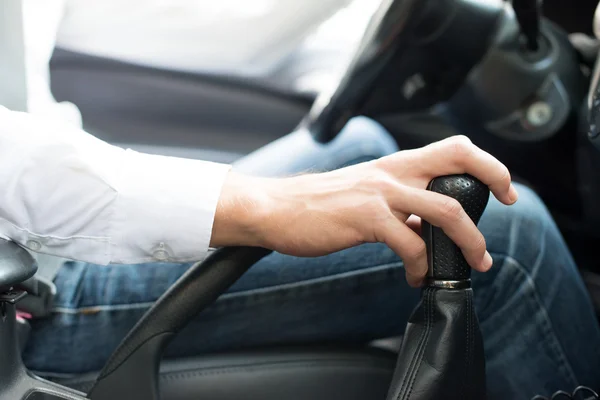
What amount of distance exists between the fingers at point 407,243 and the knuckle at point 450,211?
0.04 meters

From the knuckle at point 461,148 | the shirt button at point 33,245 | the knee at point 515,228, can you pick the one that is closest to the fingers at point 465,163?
the knuckle at point 461,148

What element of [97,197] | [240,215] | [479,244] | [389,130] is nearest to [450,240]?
[479,244]

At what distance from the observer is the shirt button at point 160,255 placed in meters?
0.53

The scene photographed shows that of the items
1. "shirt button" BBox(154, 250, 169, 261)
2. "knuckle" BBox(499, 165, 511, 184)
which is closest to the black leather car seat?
"shirt button" BBox(154, 250, 169, 261)

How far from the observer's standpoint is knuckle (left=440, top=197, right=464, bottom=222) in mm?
458

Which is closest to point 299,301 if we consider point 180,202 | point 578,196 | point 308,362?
point 308,362

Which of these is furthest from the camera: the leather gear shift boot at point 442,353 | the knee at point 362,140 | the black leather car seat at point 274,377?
the knee at point 362,140

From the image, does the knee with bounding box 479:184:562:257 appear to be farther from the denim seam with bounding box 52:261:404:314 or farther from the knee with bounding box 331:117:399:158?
the knee with bounding box 331:117:399:158

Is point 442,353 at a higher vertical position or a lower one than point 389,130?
higher

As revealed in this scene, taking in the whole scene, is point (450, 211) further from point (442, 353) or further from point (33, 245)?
point (33, 245)

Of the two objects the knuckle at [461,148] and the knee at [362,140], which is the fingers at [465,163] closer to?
the knuckle at [461,148]

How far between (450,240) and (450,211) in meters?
0.03

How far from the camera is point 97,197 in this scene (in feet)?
1.65

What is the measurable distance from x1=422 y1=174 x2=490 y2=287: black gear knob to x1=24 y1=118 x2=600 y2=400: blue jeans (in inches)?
5.5
